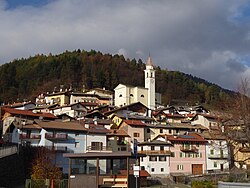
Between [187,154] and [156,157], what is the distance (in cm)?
607

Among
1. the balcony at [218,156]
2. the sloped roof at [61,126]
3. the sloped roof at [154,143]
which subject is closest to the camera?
the sloped roof at [61,126]

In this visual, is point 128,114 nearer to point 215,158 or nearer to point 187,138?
point 187,138

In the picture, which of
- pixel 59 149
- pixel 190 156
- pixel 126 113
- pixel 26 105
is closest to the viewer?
pixel 59 149

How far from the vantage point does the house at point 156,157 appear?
52.1 metres

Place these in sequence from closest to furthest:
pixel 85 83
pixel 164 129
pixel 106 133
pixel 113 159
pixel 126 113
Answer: pixel 113 159 < pixel 106 133 < pixel 164 129 < pixel 126 113 < pixel 85 83

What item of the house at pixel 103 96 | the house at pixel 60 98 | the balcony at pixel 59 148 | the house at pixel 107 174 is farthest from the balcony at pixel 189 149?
the house at pixel 60 98

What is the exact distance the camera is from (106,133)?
1983 inches

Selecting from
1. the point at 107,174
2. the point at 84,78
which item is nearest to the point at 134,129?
the point at 107,174

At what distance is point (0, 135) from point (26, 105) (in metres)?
33.9

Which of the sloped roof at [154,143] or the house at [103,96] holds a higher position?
the house at [103,96]

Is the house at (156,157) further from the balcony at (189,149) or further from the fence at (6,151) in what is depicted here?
the fence at (6,151)

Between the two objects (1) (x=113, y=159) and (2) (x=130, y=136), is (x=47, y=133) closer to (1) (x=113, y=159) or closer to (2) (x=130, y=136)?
(2) (x=130, y=136)

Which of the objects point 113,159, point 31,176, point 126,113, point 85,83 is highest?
point 85,83

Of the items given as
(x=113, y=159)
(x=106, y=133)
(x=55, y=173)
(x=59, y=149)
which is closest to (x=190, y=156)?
(x=106, y=133)
